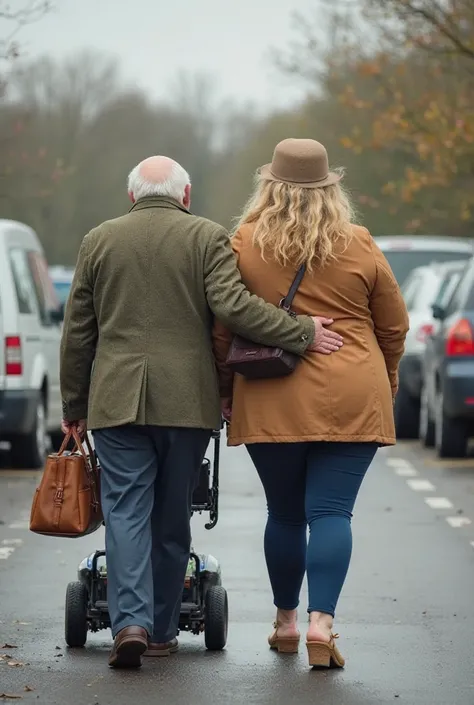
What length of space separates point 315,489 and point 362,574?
286cm

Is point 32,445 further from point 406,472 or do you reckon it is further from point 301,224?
point 301,224

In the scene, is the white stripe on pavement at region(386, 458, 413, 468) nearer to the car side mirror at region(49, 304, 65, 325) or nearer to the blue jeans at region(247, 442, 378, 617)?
the car side mirror at region(49, 304, 65, 325)

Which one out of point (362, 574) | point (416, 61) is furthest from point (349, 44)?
point (362, 574)

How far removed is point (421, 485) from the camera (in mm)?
14344

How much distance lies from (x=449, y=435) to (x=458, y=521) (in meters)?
4.78

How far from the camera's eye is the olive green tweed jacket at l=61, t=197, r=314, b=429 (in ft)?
21.0

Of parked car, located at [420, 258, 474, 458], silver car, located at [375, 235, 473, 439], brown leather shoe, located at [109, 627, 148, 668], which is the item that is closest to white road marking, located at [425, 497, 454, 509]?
parked car, located at [420, 258, 474, 458]

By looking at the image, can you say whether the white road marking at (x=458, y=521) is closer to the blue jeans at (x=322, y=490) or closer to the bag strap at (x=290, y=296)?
the blue jeans at (x=322, y=490)

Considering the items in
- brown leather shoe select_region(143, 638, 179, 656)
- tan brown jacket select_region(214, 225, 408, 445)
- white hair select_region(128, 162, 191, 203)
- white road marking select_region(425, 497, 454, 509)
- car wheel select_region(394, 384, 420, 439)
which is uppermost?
white hair select_region(128, 162, 191, 203)

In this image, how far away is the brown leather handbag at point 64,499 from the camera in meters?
6.60

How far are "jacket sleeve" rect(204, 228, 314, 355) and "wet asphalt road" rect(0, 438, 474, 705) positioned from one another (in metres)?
1.12

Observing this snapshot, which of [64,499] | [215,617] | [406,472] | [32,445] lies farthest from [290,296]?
[406,472]

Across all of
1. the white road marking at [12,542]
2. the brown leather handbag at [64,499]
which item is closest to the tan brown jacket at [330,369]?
the brown leather handbag at [64,499]

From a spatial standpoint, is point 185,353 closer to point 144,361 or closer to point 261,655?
point 144,361
